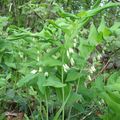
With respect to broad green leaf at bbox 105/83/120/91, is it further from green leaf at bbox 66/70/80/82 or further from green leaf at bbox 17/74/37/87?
green leaf at bbox 17/74/37/87

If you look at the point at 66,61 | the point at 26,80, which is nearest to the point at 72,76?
the point at 66,61

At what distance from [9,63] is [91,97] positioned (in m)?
0.57

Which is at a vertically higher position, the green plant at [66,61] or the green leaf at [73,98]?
the green plant at [66,61]

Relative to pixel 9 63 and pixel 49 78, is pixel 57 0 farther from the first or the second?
pixel 49 78

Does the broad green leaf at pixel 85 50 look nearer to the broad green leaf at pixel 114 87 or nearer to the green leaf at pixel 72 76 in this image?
the green leaf at pixel 72 76

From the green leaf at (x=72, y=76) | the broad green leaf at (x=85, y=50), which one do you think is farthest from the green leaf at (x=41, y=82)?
the broad green leaf at (x=85, y=50)

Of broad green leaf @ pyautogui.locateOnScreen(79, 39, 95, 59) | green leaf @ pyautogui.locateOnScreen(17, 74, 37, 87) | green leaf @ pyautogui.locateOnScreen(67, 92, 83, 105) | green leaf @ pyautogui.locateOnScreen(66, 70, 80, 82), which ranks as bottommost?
green leaf @ pyautogui.locateOnScreen(67, 92, 83, 105)

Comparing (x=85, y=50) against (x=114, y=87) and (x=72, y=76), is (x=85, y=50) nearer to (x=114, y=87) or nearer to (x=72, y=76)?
(x=72, y=76)

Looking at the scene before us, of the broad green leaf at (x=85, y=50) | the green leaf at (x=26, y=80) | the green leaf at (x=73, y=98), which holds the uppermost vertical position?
the broad green leaf at (x=85, y=50)

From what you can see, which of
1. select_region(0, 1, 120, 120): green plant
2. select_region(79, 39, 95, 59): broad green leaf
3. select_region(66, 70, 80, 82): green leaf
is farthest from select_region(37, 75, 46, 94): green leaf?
select_region(79, 39, 95, 59): broad green leaf

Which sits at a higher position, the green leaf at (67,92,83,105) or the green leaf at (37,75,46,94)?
the green leaf at (37,75,46,94)

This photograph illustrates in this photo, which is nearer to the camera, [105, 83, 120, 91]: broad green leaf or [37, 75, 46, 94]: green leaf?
[105, 83, 120, 91]: broad green leaf

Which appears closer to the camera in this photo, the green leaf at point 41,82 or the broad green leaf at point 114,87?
the broad green leaf at point 114,87

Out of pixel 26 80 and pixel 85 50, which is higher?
pixel 85 50
